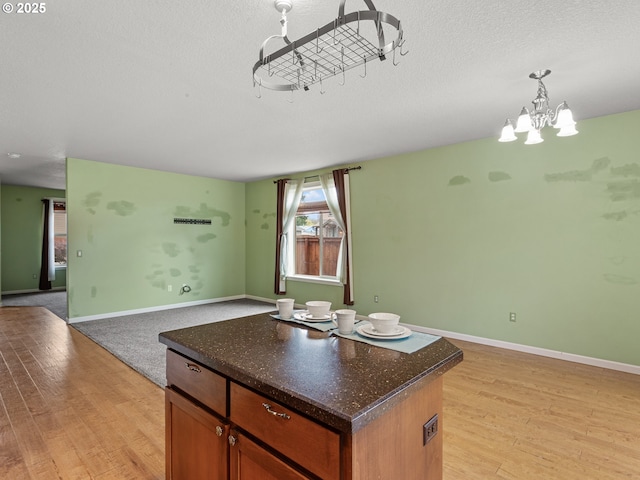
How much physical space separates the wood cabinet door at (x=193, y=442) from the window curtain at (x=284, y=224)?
5050 millimetres

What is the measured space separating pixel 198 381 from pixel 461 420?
203 centimetres

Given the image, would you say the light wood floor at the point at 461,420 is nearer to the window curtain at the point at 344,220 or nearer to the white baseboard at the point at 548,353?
the white baseboard at the point at 548,353

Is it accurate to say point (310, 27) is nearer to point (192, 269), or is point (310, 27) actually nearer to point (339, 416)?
point (339, 416)

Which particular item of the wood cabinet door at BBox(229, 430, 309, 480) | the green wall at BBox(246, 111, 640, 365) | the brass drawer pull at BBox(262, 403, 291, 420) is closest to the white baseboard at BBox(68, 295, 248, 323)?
the green wall at BBox(246, 111, 640, 365)

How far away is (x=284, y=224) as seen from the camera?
21.8 ft

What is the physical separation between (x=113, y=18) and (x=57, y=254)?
9370 mm

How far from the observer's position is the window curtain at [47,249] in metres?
8.67

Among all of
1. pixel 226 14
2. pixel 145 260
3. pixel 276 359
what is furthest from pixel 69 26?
A: pixel 145 260

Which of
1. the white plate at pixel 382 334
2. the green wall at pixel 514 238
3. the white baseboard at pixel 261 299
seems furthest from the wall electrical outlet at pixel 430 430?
the white baseboard at pixel 261 299

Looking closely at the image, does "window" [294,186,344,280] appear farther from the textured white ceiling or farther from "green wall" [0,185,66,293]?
"green wall" [0,185,66,293]

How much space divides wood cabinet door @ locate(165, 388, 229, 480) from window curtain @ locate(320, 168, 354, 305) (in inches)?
163

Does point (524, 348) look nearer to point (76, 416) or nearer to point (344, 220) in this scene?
point (344, 220)

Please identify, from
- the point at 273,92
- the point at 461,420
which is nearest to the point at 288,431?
the point at 461,420

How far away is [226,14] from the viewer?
1.96 meters
